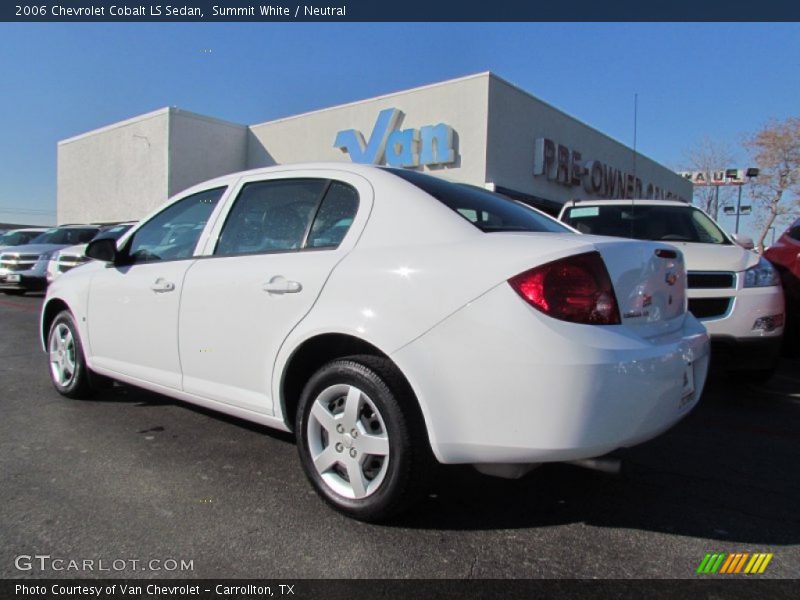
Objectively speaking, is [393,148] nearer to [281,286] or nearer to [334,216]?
[334,216]

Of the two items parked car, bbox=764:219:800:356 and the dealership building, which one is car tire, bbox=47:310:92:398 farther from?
the dealership building

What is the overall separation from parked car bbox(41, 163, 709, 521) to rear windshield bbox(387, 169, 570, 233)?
0.02 meters

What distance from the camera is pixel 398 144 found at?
17359mm

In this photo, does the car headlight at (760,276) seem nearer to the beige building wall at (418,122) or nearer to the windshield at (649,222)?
the windshield at (649,222)

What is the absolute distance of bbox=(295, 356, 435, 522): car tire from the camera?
2.34m

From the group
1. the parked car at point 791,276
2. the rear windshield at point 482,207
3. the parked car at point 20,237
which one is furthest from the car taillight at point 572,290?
the parked car at point 20,237

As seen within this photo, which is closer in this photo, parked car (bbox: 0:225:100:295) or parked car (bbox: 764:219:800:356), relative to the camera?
parked car (bbox: 764:219:800:356)

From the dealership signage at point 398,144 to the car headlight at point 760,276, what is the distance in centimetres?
1208

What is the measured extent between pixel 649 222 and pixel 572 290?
4.68 metres

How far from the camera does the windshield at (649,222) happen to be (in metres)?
5.93

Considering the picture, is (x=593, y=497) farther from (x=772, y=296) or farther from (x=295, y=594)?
(x=772, y=296)

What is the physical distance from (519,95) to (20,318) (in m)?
13.9

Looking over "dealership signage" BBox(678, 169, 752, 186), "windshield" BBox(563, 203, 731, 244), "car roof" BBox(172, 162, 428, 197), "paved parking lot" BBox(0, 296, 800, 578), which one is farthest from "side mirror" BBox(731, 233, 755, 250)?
"dealership signage" BBox(678, 169, 752, 186)

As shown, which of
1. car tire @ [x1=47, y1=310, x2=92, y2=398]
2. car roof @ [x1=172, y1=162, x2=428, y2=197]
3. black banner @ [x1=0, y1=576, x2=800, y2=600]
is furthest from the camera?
car tire @ [x1=47, y1=310, x2=92, y2=398]
